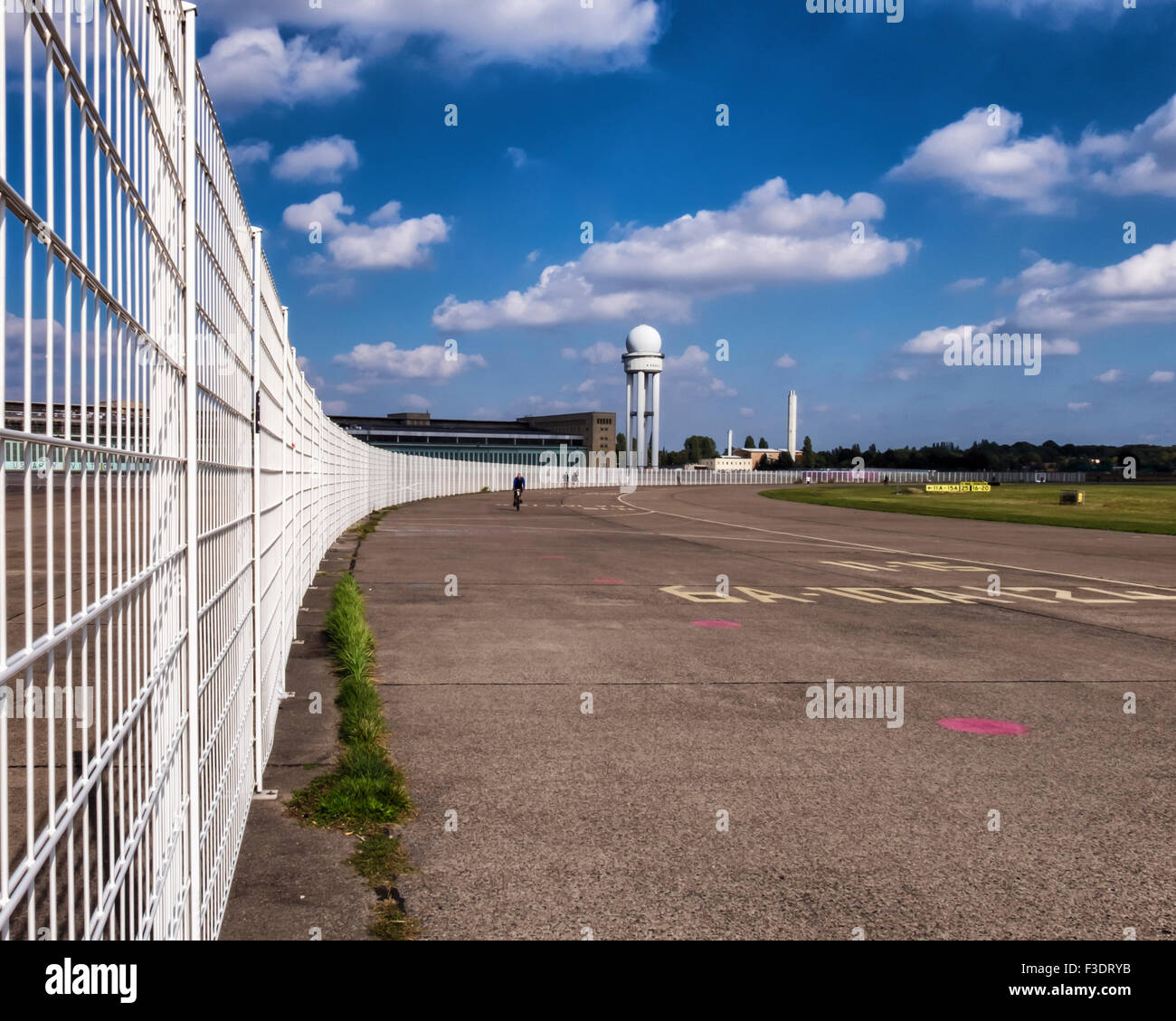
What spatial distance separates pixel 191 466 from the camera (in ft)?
9.85

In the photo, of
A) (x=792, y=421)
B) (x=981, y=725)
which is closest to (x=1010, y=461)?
(x=792, y=421)

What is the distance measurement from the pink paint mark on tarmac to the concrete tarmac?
7cm

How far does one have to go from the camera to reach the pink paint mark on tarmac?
696 centimetres

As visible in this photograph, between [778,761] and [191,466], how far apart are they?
427cm

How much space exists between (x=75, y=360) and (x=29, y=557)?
48 centimetres

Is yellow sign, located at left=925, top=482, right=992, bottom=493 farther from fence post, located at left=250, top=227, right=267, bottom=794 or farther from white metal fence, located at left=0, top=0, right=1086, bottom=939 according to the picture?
white metal fence, located at left=0, top=0, right=1086, bottom=939

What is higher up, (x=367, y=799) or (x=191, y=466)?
(x=191, y=466)

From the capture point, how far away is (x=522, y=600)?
13.5m

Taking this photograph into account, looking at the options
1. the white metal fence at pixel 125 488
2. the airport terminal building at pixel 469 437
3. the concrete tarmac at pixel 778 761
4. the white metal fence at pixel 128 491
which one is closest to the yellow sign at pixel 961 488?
the airport terminal building at pixel 469 437

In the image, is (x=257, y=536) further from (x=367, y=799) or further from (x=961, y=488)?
(x=961, y=488)

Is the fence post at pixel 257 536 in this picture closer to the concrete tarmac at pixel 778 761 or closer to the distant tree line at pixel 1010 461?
the concrete tarmac at pixel 778 761

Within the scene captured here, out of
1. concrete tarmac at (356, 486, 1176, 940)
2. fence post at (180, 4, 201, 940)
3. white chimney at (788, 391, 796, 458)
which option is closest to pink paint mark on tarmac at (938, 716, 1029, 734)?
concrete tarmac at (356, 486, 1176, 940)

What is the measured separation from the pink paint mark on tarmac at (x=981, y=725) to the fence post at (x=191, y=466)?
5.40 meters
